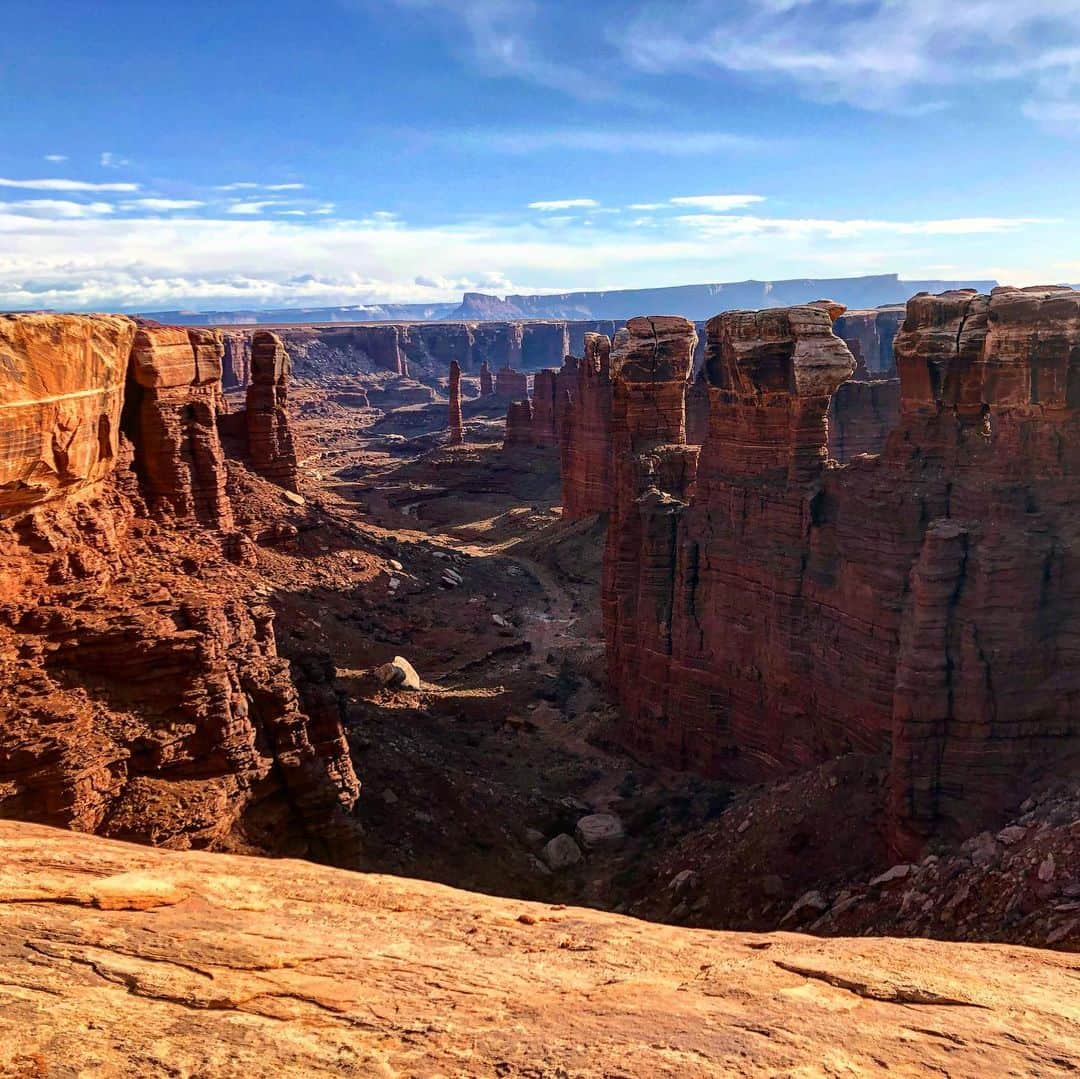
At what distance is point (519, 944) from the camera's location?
11.7 metres

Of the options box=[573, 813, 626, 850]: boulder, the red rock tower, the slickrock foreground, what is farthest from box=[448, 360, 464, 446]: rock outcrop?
the slickrock foreground

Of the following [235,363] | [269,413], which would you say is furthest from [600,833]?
[235,363]

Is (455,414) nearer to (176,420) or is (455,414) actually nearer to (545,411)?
(545,411)

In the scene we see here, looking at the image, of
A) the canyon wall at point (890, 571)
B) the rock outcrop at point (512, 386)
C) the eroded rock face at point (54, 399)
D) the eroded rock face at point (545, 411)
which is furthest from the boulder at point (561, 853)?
the rock outcrop at point (512, 386)

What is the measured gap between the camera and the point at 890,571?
74.6 feet

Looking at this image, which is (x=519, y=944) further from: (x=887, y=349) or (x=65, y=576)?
(x=887, y=349)

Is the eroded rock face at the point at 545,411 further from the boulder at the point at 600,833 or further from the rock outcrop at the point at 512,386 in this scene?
the boulder at the point at 600,833

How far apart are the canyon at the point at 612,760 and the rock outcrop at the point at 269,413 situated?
13945 mm

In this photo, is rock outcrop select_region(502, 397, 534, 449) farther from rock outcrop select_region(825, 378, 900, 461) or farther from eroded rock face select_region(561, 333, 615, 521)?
rock outcrop select_region(825, 378, 900, 461)

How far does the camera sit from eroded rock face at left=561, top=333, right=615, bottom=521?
210 feet

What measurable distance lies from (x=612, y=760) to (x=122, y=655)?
19499 millimetres

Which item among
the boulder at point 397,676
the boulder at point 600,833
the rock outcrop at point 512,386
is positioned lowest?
the boulder at point 600,833

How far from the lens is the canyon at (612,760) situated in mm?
8938

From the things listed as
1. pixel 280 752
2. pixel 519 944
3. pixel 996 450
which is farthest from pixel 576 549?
pixel 519 944
